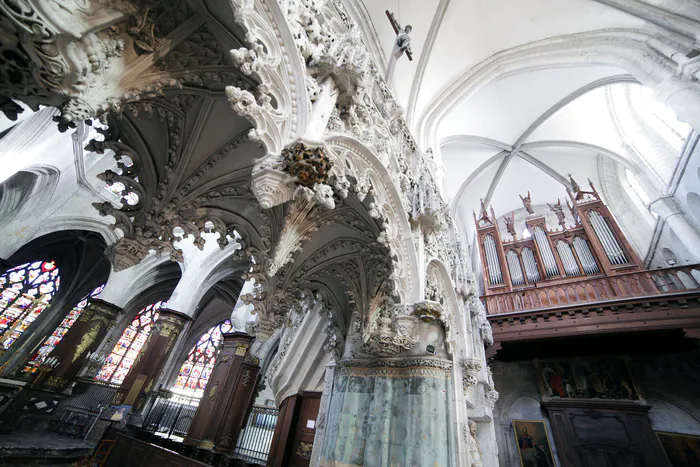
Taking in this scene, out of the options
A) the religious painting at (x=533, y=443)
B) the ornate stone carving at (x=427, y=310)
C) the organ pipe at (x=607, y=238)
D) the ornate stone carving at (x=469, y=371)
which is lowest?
Result: the religious painting at (x=533, y=443)

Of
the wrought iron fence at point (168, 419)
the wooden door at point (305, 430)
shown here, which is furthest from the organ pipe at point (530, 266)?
the wrought iron fence at point (168, 419)

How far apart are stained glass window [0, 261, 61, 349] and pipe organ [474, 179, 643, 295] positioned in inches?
666

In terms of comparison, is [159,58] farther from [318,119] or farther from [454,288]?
[454,288]

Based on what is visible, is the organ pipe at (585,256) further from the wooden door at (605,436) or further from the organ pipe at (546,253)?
the wooden door at (605,436)

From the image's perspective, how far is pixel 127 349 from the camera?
13289mm

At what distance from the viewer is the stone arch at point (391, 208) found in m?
3.48

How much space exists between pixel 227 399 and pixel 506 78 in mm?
12783

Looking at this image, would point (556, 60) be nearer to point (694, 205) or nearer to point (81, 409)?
point (694, 205)

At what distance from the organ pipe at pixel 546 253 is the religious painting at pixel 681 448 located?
15.3 ft

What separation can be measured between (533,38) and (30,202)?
586 inches

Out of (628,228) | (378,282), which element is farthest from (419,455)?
(628,228)

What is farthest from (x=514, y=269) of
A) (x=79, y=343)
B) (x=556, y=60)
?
(x=79, y=343)

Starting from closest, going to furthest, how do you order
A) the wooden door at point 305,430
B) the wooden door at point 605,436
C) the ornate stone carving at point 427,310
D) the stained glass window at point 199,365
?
the ornate stone carving at point 427,310 → the wooden door at point 305,430 → the wooden door at point 605,436 → the stained glass window at point 199,365

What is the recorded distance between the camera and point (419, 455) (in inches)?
148
